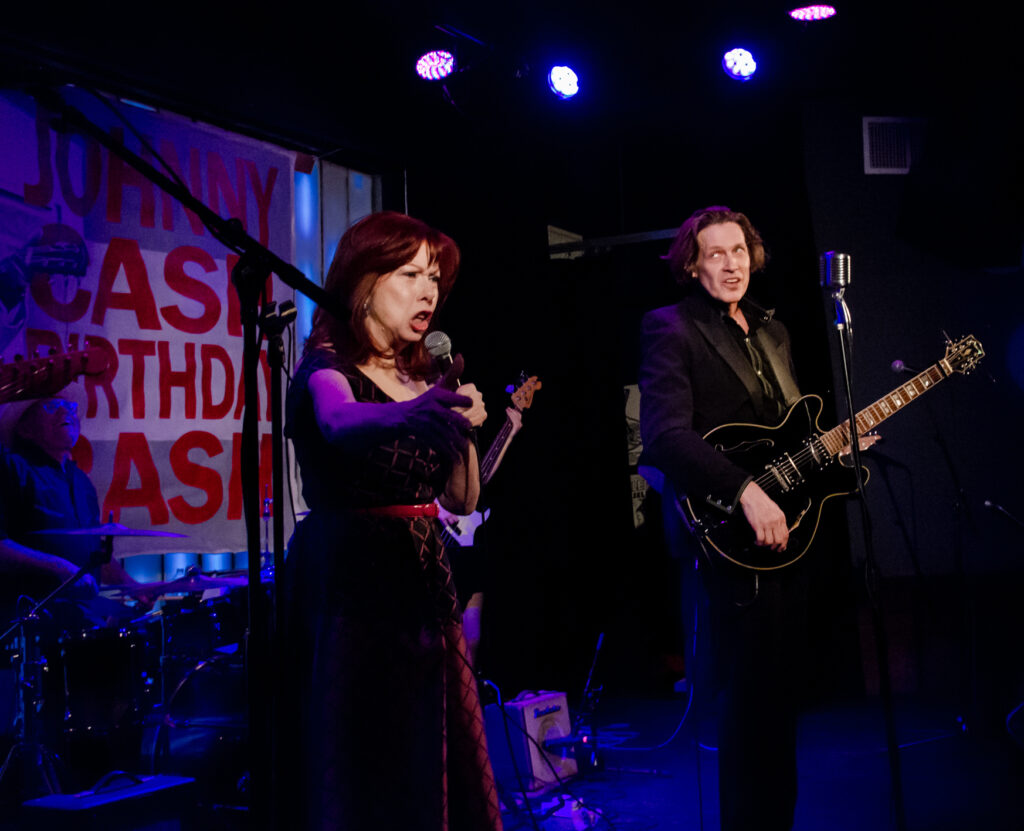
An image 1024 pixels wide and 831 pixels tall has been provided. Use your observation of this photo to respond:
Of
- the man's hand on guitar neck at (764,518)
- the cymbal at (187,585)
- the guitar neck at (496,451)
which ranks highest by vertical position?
the guitar neck at (496,451)

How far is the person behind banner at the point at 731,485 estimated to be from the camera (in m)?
2.65

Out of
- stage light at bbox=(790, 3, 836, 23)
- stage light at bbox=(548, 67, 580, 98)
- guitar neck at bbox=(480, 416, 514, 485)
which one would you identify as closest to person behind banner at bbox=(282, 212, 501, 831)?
guitar neck at bbox=(480, 416, 514, 485)

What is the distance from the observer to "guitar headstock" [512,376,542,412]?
17.4ft

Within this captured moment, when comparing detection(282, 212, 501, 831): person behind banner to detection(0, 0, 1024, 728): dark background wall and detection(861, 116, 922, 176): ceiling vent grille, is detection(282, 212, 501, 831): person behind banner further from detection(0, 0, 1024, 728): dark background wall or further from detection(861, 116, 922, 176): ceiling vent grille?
detection(861, 116, 922, 176): ceiling vent grille

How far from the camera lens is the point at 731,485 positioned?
272 centimetres

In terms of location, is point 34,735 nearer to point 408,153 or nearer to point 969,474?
point 408,153

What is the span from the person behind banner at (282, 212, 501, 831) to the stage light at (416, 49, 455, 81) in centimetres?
313

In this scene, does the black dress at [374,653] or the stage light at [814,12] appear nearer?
the black dress at [374,653]

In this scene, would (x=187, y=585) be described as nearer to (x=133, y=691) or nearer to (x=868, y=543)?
(x=133, y=691)

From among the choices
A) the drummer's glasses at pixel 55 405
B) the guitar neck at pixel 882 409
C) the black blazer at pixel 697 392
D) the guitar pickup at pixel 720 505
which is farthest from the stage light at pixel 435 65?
the guitar pickup at pixel 720 505

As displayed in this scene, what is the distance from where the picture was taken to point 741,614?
2.70m

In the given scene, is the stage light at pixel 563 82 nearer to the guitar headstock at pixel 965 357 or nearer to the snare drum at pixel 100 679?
the guitar headstock at pixel 965 357

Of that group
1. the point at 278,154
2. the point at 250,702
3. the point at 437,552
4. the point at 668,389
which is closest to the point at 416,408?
the point at 437,552

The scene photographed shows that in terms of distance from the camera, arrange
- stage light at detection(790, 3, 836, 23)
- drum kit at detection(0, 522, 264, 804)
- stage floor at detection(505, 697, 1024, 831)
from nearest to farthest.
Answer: drum kit at detection(0, 522, 264, 804) < stage floor at detection(505, 697, 1024, 831) < stage light at detection(790, 3, 836, 23)
